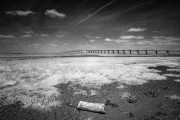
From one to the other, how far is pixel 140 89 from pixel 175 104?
1506 mm

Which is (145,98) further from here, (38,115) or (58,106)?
(38,115)

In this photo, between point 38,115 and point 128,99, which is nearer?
point 38,115

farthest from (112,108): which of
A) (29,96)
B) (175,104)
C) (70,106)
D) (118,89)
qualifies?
(29,96)

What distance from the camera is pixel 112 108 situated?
3475 millimetres

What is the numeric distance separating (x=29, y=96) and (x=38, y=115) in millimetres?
1533

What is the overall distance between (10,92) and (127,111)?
4.67 m

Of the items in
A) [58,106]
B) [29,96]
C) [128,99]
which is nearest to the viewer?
[58,106]

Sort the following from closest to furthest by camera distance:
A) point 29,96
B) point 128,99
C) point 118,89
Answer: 1. point 128,99
2. point 29,96
3. point 118,89

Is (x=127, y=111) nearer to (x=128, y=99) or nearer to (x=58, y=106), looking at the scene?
(x=128, y=99)

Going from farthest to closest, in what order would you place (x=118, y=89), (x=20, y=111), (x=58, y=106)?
(x=118, y=89) < (x=58, y=106) < (x=20, y=111)

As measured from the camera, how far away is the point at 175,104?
11.7ft

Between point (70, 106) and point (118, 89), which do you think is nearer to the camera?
point (70, 106)

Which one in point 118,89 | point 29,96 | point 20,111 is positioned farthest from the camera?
point 118,89

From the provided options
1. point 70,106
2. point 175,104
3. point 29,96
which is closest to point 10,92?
point 29,96
